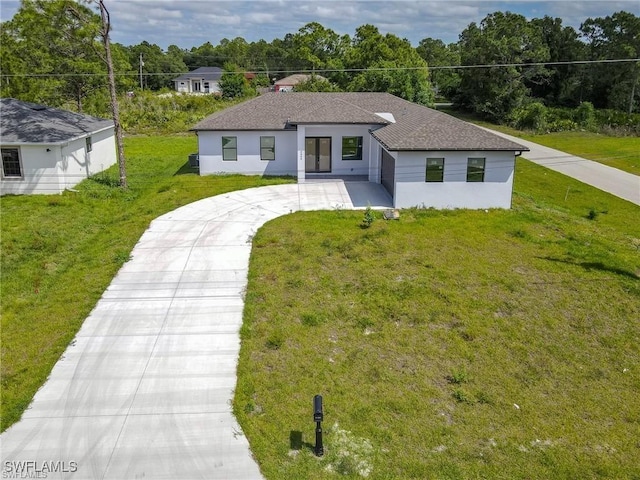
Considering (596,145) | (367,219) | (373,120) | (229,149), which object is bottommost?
(367,219)

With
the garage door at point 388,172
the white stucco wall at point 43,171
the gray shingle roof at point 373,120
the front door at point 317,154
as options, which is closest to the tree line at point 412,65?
the white stucco wall at point 43,171

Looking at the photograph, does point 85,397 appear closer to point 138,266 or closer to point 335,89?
point 138,266

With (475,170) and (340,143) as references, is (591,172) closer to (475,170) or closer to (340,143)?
(475,170)

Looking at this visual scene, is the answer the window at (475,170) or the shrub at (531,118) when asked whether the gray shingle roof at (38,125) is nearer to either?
the window at (475,170)

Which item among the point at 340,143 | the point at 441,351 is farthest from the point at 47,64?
the point at 441,351

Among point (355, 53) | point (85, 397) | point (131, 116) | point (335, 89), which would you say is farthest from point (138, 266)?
point (355, 53)

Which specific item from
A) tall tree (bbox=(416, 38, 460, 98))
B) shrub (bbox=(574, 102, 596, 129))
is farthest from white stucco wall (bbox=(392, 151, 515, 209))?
tall tree (bbox=(416, 38, 460, 98))

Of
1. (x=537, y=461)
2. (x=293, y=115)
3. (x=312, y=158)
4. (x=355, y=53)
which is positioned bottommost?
(x=537, y=461)
